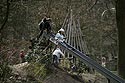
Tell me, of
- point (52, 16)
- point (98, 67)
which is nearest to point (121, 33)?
point (98, 67)

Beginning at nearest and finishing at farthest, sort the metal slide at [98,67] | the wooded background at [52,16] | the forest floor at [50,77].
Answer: the forest floor at [50,77], the metal slide at [98,67], the wooded background at [52,16]

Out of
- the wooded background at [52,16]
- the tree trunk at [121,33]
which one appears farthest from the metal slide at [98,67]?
the wooded background at [52,16]

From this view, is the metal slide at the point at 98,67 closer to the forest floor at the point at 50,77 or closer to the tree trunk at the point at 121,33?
the forest floor at the point at 50,77

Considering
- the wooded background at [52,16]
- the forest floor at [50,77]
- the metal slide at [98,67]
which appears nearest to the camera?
the forest floor at [50,77]

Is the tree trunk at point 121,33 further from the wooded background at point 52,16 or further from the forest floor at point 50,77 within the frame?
the wooded background at point 52,16

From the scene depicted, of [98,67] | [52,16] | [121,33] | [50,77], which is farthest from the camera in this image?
[52,16]

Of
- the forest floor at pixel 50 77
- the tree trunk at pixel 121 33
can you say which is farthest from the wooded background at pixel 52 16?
the forest floor at pixel 50 77

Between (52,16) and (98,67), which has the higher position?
(52,16)

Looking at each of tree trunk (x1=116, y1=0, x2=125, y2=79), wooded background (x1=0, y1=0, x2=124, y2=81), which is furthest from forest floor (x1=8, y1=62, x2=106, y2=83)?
wooded background (x1=0, y1=0, x2=124, y2=81)

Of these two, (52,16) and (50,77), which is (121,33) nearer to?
(50,77)

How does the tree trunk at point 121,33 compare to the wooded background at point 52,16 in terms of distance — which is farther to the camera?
the wooded background at point 52,16

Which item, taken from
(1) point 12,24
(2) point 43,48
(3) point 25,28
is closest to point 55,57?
(2) point 43,48

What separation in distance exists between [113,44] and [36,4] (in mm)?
22576

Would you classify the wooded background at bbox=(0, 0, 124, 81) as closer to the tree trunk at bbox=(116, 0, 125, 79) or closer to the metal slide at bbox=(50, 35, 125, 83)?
the tree trunk at bbox=(116, 0, 125, 79)
